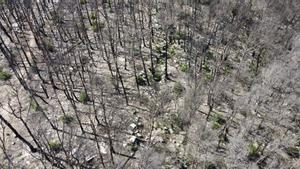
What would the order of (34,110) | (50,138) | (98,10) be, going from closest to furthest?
(50,138) → (34,110) → (98,10)

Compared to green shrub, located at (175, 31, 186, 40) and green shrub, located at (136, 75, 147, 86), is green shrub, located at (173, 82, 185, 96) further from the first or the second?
green shrub, located at (175, 31, 186, 40)

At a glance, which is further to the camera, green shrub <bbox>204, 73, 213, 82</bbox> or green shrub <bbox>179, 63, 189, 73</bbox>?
green shrub <bbox>179, 63, 189, 73</bbox>

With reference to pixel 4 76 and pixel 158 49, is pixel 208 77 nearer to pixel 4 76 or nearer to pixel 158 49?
pixel 158 49

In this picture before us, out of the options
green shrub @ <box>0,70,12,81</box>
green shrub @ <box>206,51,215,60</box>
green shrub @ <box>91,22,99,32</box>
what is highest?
green shrub @ <box>91,22,99,32</box>

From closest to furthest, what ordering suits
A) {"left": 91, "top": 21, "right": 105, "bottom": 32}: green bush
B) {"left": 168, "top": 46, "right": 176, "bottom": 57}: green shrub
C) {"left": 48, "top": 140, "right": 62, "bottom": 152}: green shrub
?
{"left": 48, "top": 140, "right": 62, "bottom": 152}: green shrub < {"left": 168, "top": 46, "right": 176, "bottom": 57}: green shrub < {"left": 91, "top": 21, "right": 105, "bottom": 32}: green bush

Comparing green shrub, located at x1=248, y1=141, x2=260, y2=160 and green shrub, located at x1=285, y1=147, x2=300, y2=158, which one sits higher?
green shrub, located at x1=248, y1=141, x2=260, y2=160

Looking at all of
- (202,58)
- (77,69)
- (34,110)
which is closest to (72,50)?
(77,69)

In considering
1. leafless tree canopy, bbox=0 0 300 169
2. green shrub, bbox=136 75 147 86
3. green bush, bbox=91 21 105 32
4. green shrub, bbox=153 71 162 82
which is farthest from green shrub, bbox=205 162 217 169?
green bush, bbox=91 21 105 32

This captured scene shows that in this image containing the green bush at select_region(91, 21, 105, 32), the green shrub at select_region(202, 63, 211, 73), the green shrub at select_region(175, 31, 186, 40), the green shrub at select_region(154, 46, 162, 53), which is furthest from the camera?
the green shrub at select_region(175, 31, 186, 40)

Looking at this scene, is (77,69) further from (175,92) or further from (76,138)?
(175,92)

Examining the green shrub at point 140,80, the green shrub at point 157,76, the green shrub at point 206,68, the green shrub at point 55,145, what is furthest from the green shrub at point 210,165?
the green shrub at point 206,68

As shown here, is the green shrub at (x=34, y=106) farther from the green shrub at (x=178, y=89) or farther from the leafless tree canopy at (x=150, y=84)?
the green shrub at (x=178, y=89)
